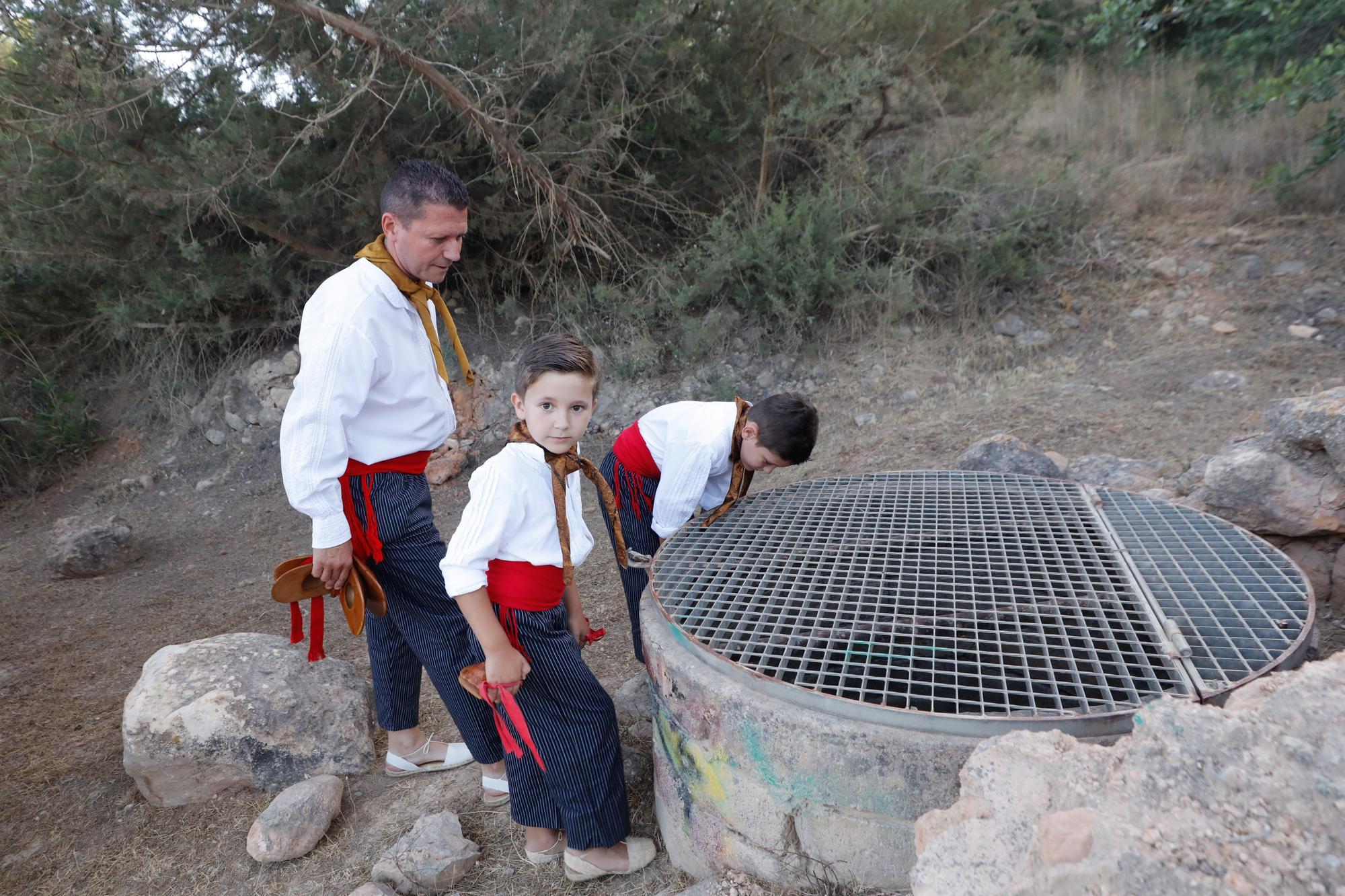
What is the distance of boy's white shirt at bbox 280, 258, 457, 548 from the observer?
194 centimetres

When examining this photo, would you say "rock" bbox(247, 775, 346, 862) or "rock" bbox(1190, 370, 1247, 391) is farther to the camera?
"rock" bbox(1190, 370, 1247, 391)

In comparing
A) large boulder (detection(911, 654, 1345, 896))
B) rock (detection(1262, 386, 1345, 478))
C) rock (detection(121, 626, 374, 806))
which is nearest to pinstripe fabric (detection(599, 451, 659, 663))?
rock (detection(121, 626, 374, 806))

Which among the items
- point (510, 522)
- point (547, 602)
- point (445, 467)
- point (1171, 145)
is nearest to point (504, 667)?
point (547, 602)

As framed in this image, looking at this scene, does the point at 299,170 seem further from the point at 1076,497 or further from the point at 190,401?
the point at 1076,497

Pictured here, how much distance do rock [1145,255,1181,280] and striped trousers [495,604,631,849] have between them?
5520 millimetres

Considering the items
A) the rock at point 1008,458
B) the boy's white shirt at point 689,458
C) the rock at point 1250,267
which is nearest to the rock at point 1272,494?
the rock at point 1008,458

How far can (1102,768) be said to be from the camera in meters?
1.15

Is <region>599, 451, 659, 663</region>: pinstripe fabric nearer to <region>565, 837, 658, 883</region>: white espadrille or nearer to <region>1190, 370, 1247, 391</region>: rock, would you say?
<region>565, 837, 658, 883</region>: white espadrille

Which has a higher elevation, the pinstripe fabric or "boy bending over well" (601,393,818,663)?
"boy bending over well" (601,393,818,663)

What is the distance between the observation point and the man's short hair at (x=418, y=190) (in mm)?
2059

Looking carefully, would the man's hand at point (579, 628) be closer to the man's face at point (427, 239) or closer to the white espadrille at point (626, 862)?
the white espadrille at point (626, 862)

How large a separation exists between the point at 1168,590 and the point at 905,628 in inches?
24.9

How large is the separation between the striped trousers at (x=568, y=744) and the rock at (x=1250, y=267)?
5.59m

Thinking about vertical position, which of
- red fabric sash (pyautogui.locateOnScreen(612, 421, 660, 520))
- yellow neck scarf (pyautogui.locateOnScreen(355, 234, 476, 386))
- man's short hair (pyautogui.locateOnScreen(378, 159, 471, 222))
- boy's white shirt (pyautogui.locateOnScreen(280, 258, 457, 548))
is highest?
man's short hair (pyautogui.locateOnScreen(378, 159, 471, 222))
